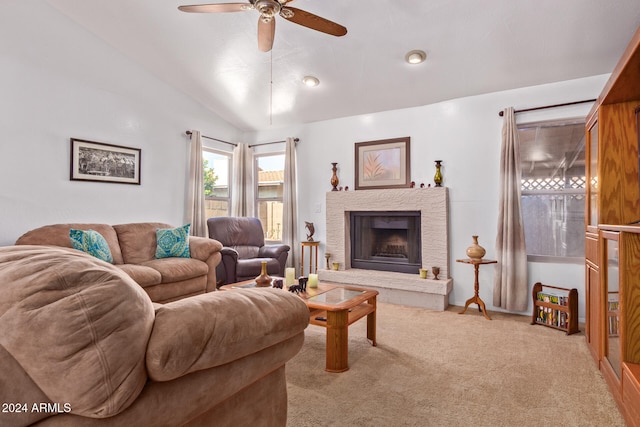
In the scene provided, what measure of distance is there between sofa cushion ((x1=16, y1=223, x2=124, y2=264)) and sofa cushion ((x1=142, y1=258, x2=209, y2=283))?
15.0 inches

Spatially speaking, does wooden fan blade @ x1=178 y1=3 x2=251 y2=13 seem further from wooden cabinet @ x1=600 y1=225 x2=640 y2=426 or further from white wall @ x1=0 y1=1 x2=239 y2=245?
wooden cabinet @ x1=600 y1=225 x2=640 y2=426

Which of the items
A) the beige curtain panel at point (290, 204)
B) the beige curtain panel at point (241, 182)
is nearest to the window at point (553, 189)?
the beige curtain panel at point (290, 204)

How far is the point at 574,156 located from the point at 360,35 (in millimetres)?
2559

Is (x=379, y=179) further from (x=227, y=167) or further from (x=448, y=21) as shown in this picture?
(x=227, y=167)

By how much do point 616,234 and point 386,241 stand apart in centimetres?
294

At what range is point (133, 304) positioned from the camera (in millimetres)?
788

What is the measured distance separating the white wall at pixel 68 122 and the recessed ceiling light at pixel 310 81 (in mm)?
1899

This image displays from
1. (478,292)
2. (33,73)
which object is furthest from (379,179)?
(33,73)

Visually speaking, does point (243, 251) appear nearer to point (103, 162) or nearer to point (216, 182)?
point (216, 182)

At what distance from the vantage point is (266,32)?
2.64 meters

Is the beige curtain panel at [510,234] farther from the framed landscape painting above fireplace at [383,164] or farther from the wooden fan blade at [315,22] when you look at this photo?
the wooden fan blade at [315,22]

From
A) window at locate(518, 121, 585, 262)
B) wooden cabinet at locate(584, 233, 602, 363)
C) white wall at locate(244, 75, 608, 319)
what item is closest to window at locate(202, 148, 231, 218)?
white wall at locate(244, 75, 608, 319)

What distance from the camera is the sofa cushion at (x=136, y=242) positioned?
151 inches

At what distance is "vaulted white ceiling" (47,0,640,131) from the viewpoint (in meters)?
2.93
